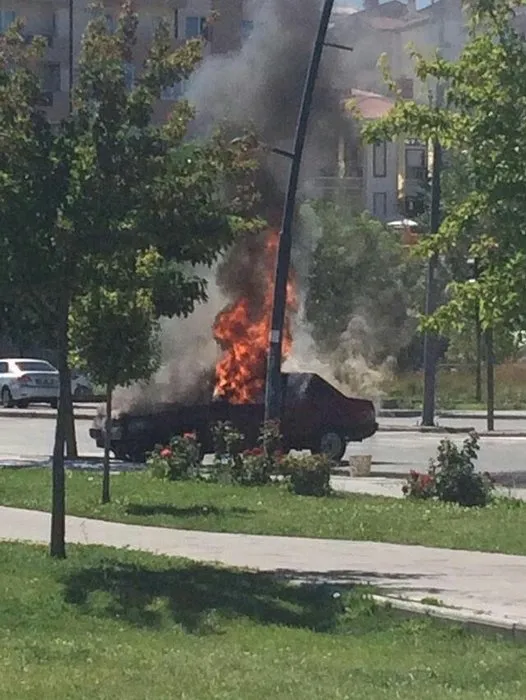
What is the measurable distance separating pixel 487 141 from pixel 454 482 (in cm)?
551

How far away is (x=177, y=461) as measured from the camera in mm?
22641

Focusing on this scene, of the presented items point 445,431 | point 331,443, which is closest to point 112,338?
point 331,443

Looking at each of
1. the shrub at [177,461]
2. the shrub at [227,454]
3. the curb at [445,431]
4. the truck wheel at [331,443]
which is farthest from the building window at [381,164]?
the shrub at [177,461]

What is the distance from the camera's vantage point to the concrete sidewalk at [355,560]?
12.4 metres

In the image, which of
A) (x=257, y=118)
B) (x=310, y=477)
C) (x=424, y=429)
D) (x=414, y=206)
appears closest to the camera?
(x=310, y=477)

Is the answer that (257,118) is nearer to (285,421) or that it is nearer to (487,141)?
(285,421)

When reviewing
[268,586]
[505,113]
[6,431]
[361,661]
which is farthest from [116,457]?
[361,661]

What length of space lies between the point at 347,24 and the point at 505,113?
27.1 m

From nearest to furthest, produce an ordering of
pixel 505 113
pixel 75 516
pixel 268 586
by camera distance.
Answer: pixel 268 586 < pixel 505 113 < pixel 75 516

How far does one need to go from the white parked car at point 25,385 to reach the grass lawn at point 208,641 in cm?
3711

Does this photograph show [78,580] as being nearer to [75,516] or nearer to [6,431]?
[75,516]

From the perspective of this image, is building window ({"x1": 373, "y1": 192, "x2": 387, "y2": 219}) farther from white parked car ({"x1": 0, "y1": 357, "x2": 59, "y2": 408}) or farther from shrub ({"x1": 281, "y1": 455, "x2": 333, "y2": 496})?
shrub ({"x1": 281, "y1": 455, "x2": 333, "y2": 496})

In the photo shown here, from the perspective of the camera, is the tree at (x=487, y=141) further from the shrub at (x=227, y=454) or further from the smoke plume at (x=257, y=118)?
the smoke plume at (x=257, y=118)

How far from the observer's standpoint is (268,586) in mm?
12883
